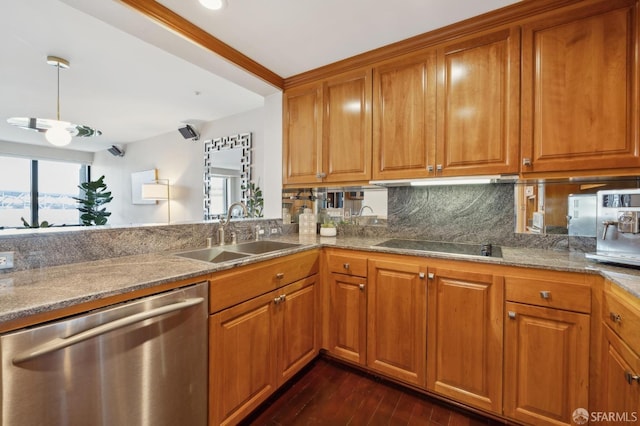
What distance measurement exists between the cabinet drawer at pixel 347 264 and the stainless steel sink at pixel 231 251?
0.97 feet

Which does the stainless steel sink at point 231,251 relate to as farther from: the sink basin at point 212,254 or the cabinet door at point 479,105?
the cabinet door at point 479,105

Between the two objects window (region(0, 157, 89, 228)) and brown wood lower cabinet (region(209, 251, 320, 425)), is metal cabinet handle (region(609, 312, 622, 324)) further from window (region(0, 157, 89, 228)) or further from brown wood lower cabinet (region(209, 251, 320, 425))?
window (region(0, 157, 89, 228))

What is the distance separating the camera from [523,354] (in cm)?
138

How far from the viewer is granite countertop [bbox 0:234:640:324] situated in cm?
84

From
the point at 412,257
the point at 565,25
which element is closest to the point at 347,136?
the point at 412,257

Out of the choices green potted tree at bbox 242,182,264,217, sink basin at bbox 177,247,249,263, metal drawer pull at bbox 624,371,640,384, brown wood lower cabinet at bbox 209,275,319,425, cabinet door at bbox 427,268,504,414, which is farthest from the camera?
green potted tree at bbox 242,182,264,217

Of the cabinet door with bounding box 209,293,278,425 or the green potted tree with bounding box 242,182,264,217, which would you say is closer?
the cabinet door with bounding box 209,293,278,425

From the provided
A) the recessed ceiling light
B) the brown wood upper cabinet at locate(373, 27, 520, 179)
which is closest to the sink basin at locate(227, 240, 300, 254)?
the brown wood upper cabinet at locate(373, 27, 520, 179)

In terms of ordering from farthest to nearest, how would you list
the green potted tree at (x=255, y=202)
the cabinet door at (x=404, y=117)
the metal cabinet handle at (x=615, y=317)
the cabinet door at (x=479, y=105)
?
1. the green potted tree at (x=255, y=202)
2. the cabinet door at (x=404, y=117)
3. the cabinet door at (x=479, y=105)
4. the metal cabinet handle at (x=615, y=317)

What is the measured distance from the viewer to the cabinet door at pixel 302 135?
2293mm

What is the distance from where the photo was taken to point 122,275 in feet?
3.67

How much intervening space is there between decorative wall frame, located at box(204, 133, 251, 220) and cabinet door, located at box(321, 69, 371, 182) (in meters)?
1.56

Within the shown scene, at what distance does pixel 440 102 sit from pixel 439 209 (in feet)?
2.62

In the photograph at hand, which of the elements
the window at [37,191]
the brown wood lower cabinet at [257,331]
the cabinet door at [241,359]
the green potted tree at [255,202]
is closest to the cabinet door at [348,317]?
the brown wood lower cabinet at [257,331]
